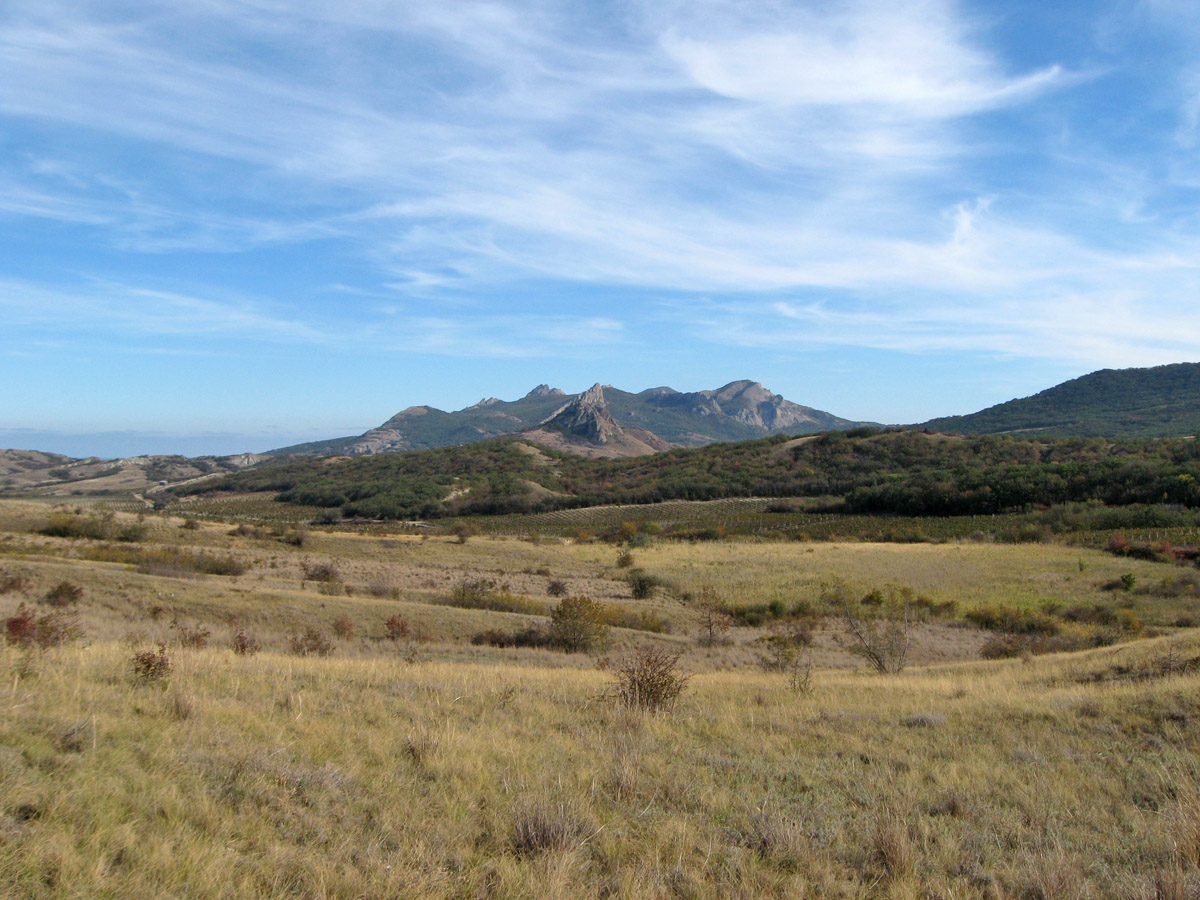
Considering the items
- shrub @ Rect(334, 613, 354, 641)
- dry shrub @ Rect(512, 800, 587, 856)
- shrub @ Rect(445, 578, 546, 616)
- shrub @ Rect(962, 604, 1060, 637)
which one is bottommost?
shrub @ Rect(962, 604, 1060, 637)

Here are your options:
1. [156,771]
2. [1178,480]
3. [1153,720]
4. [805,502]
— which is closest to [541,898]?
[156,771]

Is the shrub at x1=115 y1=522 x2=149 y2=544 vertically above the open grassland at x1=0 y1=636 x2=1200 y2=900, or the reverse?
the open grassland at x1=0 y1=636 x2=1200 y2=900

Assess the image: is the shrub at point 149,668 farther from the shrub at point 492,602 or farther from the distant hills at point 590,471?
the distant hills at point 590,471

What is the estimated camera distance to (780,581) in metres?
36.2

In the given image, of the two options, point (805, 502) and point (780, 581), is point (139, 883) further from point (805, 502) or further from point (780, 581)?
point (805, 502)

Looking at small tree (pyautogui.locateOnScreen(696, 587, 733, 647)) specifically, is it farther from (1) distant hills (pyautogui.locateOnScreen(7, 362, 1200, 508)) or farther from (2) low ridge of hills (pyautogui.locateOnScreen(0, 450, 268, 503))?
(2) low ridge of hills (pyautogui.locateOnScreen(0, 450, 268, 503))

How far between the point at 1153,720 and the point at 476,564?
34.9 m

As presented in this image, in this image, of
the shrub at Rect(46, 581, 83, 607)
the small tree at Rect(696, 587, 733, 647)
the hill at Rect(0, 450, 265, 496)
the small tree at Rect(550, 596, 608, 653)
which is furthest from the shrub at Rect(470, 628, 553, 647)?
the hill at Rect(0, 450, 265, 496)

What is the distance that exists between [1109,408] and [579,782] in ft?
659

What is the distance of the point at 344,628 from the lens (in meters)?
17.6

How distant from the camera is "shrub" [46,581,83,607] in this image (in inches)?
623

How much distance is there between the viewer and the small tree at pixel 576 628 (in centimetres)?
1934

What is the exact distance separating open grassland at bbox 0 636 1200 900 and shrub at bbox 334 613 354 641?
9.27 m

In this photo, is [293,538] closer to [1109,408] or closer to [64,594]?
[64,594]
